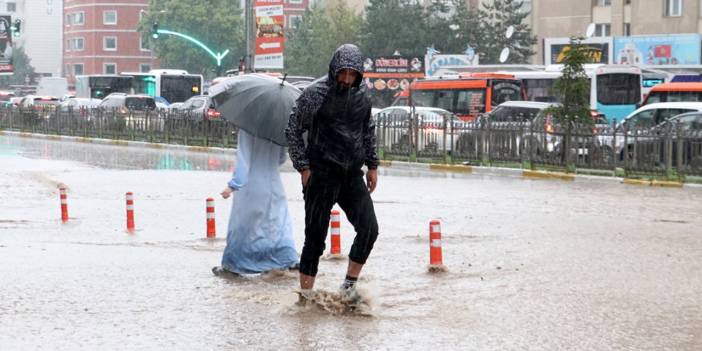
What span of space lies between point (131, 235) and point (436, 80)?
37.0 m

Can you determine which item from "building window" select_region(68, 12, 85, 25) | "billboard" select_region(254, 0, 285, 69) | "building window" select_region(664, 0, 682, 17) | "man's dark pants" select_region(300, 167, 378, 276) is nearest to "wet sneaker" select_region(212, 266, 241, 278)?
"man's dark pants" select_region(300, 167, 378, 276)

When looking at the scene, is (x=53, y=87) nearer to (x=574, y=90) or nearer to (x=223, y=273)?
(x=574, y=90)

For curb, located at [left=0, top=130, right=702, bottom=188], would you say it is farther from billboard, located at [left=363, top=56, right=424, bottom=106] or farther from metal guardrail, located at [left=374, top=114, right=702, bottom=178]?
billboard, located at [left=363, top=56, right=424, bottom=106]

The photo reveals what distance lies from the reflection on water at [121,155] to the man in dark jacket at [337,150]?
19.9 meters

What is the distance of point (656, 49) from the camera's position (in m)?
62.5

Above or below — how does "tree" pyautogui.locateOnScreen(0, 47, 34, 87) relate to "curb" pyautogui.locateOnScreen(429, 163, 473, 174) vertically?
above

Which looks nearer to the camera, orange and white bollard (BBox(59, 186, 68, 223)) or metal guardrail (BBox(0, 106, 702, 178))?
orange and white bollard (BBox(59, 186, 68, 223))

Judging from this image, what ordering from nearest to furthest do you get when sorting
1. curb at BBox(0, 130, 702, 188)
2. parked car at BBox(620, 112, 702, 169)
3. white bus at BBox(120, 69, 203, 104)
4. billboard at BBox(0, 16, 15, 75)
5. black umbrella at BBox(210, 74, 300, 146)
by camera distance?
black umbrella at BBox(210, 74, 300, 146) → parked car at BBox(620, 112, 702, 169) → curb at BBox(0, 130, 702, 188) → white bus at BBox(120, 69, 203, 104) → billboard at BBox(0, 16, 15, 75)

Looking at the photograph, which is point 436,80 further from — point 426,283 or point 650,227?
point 426,283

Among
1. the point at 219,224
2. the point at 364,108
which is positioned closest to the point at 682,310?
the point at 364,108

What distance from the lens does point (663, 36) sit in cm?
6250

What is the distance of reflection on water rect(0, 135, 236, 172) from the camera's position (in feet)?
101

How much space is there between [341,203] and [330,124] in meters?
0.60

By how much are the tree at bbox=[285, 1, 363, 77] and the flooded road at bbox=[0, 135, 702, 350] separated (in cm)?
7028
